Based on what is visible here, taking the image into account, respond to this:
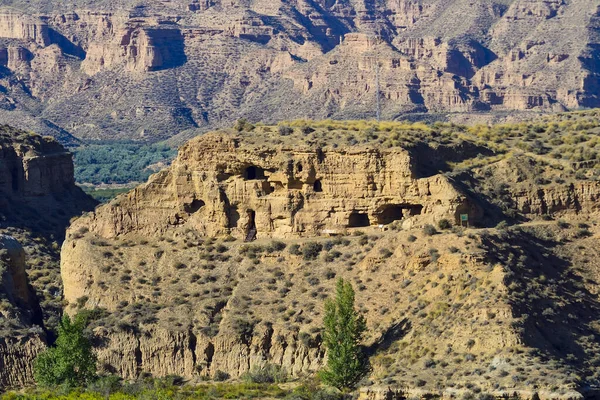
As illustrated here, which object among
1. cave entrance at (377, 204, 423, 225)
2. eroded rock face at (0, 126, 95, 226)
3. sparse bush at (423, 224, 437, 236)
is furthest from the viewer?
eroded rock face at (0, 126, 95, 226)

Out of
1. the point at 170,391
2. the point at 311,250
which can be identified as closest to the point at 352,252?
the point at 311,250

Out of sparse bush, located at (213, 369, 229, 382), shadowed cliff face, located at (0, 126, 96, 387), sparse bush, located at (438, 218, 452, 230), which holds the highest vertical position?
sparse bush, located at (438, 218, 452, 230)

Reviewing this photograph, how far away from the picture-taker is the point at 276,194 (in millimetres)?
82250

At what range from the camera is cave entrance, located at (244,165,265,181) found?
83.0m

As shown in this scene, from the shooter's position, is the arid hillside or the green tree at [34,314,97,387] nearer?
the arid hillside

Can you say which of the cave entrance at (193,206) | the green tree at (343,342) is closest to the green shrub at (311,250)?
the cave entrance at (193,206)

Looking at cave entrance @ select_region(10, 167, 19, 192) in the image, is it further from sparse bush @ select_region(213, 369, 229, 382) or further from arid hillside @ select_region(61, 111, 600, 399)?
sparse bush @ select_region(213, 369, 229, 382)

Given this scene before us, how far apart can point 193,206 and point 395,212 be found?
362 inches

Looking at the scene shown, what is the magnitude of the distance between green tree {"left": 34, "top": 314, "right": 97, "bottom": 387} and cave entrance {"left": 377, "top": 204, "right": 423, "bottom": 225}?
13323 millimetres

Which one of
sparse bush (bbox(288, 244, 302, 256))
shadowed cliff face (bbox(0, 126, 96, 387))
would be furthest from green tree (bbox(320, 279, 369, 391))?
shadowed cliff face (bbox(0, 126, 96, 387))

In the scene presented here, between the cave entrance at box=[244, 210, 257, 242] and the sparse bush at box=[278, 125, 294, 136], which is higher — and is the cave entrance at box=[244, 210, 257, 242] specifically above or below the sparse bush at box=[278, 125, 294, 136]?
below

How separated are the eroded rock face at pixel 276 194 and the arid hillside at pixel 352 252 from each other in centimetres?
8

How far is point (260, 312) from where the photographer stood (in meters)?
77.2

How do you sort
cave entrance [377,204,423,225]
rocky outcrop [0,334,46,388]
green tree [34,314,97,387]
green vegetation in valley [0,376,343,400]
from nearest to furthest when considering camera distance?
green vegetation in valley [0,376,343,400], green tree [34,314,97,387], rocky outcrop [0,334,46,388], cave entrance [377,204,423,225]
